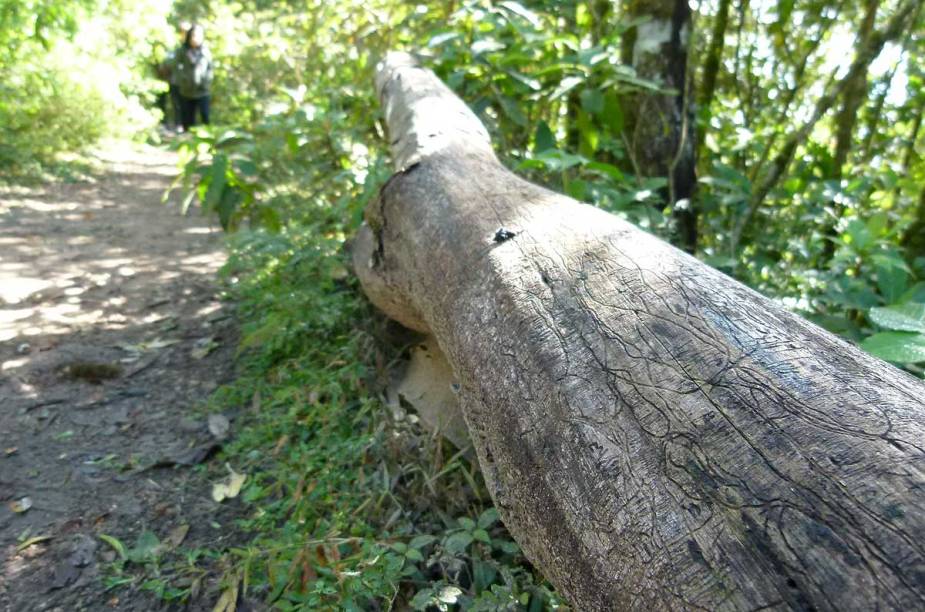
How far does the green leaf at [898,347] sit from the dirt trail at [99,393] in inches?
77.4

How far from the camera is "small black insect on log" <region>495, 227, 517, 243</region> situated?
2.07 metres

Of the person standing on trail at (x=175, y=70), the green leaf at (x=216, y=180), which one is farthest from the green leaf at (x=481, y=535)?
the person standing on trail at (x=175, y=70)

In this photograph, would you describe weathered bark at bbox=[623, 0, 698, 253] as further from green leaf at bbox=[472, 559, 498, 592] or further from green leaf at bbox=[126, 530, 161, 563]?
green leaf at bbox=[126, 530, 161, 563]

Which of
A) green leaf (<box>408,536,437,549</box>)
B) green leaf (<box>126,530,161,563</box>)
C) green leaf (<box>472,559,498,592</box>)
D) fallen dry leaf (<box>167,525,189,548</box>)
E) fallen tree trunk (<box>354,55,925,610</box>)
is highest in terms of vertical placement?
fallen tree trunk (<box>354,55,925,610</box>)

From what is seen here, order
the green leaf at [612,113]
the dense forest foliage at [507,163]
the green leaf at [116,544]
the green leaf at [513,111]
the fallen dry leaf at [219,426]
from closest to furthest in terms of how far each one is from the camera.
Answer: the dense forest foliage at [507,163] < the green leaf at [116,544] < the fallen dry leaf at [219,426] < the green leaf at [612,113] < the green leaf at [513,111]

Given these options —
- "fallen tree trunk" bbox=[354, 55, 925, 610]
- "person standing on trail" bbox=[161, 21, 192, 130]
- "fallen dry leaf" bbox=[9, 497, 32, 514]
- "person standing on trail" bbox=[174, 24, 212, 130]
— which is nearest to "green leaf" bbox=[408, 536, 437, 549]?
"fallen tree trunk" bbox=[354, 55, 925, 610]

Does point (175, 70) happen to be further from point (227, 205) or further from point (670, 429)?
point (670, 429)

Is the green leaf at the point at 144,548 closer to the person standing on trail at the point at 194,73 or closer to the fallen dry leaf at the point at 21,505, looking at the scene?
the fallen dry leaf at the point at 21,505

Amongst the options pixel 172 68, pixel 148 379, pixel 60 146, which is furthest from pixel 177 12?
pixel 148 379

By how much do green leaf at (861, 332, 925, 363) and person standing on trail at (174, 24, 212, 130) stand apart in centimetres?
1075

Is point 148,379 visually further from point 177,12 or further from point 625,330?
Result: point 177,12

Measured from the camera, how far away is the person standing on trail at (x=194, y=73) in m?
10.8

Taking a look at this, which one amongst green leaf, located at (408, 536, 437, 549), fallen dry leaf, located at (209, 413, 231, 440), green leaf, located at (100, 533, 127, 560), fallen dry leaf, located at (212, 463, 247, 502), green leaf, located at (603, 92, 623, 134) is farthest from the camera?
green leaf, located at (603, 92, 623, 134)

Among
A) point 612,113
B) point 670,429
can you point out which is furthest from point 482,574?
point 612,113
